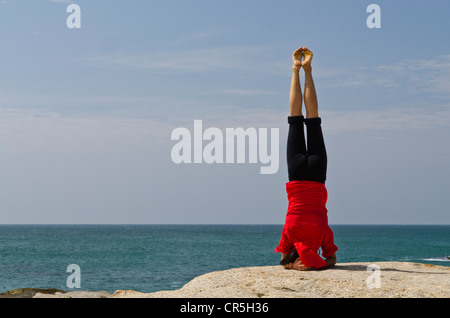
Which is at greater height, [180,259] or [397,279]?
[397,279]

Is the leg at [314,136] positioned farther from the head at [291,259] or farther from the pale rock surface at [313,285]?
the pale rock surface at [313,285]

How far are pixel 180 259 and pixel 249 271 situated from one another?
44.0 m

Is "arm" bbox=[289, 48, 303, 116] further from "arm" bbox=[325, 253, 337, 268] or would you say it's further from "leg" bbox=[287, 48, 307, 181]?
"arm" bbox=[325, 253, 337, 268]

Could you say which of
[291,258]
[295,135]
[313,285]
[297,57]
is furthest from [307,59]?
[313,285]

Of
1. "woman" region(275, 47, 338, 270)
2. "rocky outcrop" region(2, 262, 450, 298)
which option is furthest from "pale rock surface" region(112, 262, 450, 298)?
A: "woman" region(275, 47, 338, 270)

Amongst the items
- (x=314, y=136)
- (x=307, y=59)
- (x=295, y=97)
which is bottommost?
(x=314, y=136)

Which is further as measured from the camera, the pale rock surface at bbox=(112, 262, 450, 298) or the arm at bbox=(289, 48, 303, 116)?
the arm at bbox=(289, 48, 303, 116)

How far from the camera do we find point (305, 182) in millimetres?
8539

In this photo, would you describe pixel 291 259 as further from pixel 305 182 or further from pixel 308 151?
pixel 308 151

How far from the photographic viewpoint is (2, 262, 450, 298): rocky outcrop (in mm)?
6637

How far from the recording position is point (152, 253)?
2309 inches

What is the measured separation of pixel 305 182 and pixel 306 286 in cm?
207
